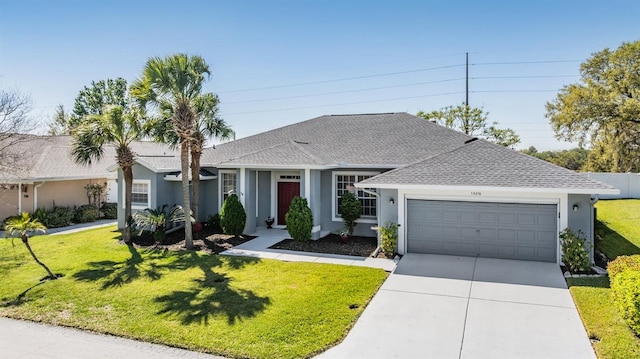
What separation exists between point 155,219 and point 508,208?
12149 millimetres

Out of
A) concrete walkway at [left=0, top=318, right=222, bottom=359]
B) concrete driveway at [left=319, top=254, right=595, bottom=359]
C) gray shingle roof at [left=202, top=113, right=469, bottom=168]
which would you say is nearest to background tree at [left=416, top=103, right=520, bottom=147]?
gray shingle roof at [left=202, top=113, right=469, bottom=168]

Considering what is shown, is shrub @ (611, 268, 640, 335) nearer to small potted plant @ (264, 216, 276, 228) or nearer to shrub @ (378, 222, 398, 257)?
shrub @ (378, 222, 398, 257)

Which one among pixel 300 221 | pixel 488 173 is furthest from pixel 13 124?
pixel 488 173

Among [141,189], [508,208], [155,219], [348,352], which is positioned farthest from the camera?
[141,189]

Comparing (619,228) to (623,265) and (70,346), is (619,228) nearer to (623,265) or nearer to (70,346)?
(623,265)

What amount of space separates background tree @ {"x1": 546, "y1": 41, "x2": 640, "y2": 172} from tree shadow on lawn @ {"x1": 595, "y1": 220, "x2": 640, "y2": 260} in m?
17.4

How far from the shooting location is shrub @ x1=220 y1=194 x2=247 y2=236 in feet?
47.8

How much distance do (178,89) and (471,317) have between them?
1072cm

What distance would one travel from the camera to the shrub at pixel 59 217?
722 inches

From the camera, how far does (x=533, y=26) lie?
1661cm

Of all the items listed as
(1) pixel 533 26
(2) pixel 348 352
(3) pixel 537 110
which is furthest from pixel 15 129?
(3) pixel 537 110

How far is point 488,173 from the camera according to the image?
37.9 feet

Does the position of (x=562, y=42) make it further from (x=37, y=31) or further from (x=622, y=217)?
(x=37, y=31)

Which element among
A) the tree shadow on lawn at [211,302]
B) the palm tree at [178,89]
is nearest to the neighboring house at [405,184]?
the palm tree at [178,89]
